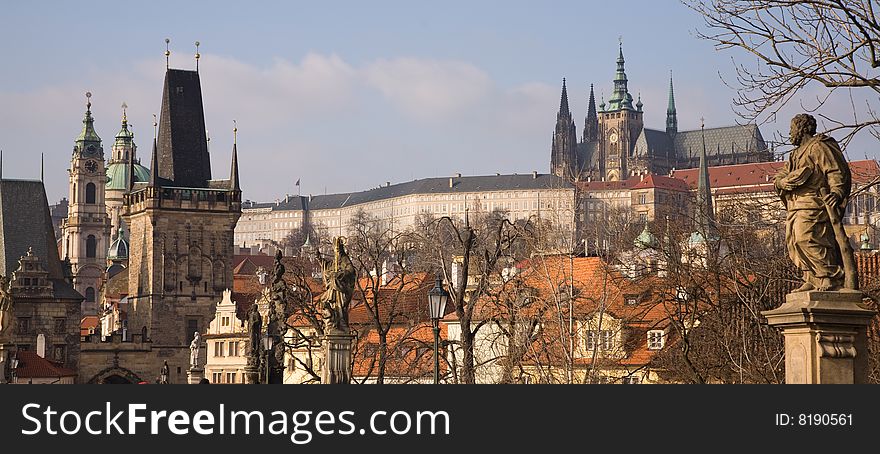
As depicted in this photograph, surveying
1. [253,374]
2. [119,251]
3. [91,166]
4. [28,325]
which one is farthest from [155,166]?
[91,166]

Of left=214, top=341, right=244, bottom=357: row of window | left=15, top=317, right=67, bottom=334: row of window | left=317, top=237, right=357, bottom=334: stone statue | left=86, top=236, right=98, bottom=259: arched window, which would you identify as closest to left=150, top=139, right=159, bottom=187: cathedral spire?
left=15, top=317, right=67, bottom=334: row of window

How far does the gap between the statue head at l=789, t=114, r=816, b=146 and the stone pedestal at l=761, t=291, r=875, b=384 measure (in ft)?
4.28

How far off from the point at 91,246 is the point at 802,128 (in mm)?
168690

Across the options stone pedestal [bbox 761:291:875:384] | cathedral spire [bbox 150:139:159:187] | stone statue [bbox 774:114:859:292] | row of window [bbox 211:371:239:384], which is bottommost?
row of window [bbox 211:371:239:384]

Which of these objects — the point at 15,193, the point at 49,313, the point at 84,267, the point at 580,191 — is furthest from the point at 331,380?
the point at 84,267

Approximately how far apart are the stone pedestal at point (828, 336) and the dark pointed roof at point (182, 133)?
286 feet

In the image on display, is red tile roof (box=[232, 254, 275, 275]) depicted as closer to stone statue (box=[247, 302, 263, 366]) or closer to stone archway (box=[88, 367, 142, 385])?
stone archway (box=[88, 367, 142, 385])

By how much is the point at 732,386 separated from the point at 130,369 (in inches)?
3235

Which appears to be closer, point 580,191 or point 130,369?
point 580,191

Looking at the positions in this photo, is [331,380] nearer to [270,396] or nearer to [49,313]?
[270,396]

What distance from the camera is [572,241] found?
37281 mm

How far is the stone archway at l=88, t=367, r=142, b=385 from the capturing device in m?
90.3

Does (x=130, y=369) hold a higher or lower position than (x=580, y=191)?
lower

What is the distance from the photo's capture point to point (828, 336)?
44.9 feet
